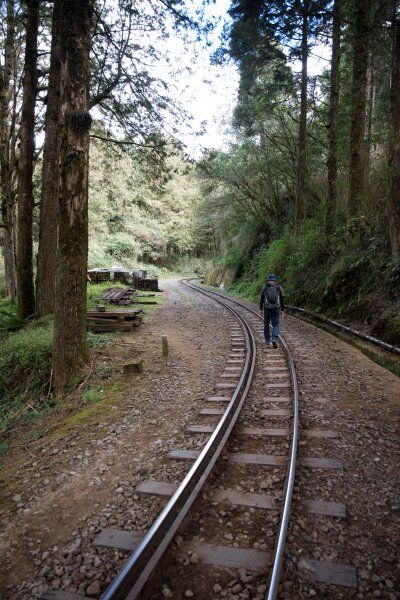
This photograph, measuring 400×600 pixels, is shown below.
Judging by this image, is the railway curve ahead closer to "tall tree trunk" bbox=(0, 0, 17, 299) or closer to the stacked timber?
the stacked timber

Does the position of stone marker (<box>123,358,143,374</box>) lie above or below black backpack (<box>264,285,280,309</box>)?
below

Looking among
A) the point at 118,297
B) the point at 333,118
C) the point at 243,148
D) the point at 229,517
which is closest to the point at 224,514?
the point at 229,517

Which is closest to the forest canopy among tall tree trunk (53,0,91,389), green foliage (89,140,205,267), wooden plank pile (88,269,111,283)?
tall tree trunk (53,0,91,389)

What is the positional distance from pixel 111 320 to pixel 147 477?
7729mm

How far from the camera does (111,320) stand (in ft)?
37.0

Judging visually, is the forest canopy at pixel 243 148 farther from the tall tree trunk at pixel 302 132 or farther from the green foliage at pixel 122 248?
the green foliage at pixel 122 248

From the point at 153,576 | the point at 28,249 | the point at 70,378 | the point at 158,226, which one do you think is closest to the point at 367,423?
the point at 153,576

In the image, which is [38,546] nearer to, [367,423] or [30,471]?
[30,471]

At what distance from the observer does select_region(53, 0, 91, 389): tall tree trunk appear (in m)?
6.49

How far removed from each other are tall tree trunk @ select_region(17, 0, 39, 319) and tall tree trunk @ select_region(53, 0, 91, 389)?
509 centimetres

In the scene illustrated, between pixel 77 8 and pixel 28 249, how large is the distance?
7.05 m

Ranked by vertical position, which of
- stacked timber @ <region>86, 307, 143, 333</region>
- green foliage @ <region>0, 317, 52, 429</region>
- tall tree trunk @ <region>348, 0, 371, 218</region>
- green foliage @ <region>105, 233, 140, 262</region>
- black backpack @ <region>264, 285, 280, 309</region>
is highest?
tall tree trunk @ <region>348, 0, 371, 218</region>

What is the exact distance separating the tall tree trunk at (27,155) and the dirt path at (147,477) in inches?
245

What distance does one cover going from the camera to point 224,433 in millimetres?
4719
